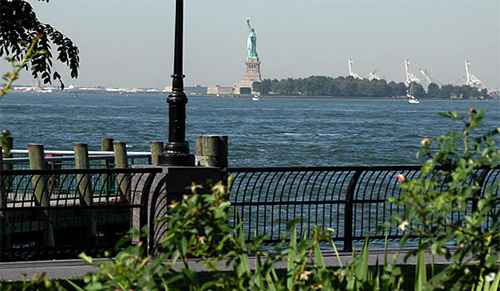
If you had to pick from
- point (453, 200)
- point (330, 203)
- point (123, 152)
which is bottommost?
point (123, 152)

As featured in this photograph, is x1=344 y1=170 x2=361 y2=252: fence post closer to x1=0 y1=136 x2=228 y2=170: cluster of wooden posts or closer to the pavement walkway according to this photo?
the pavement walkway

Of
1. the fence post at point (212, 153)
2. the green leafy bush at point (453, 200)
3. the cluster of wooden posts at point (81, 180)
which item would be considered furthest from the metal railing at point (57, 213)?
the green leafy bush at point (453, 200)

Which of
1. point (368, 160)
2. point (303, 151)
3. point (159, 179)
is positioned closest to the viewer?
point (159, 179)

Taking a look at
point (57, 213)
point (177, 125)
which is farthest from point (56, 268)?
point (57, 213)

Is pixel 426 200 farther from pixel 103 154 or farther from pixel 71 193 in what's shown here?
pixel 103 154

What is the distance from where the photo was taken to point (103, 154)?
2056 centimetres

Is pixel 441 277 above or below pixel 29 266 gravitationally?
above

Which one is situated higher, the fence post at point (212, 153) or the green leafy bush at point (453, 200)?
the green leafy bush at point (453, 200)

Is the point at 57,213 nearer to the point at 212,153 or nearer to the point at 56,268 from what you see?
the point at 212,153

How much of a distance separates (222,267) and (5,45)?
10.9 feet

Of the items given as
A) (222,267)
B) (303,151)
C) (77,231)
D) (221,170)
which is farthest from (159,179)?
(303,151)

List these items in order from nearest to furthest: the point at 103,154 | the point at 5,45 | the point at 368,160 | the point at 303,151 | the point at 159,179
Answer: the point at 5,45
the point at 159,179
the point at 103,154
the point at 368,160
the point at 303,151

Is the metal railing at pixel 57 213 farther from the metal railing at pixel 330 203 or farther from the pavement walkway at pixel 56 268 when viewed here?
the metal railing at pixel 330 203

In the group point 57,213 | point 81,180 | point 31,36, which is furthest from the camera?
point 81,180
